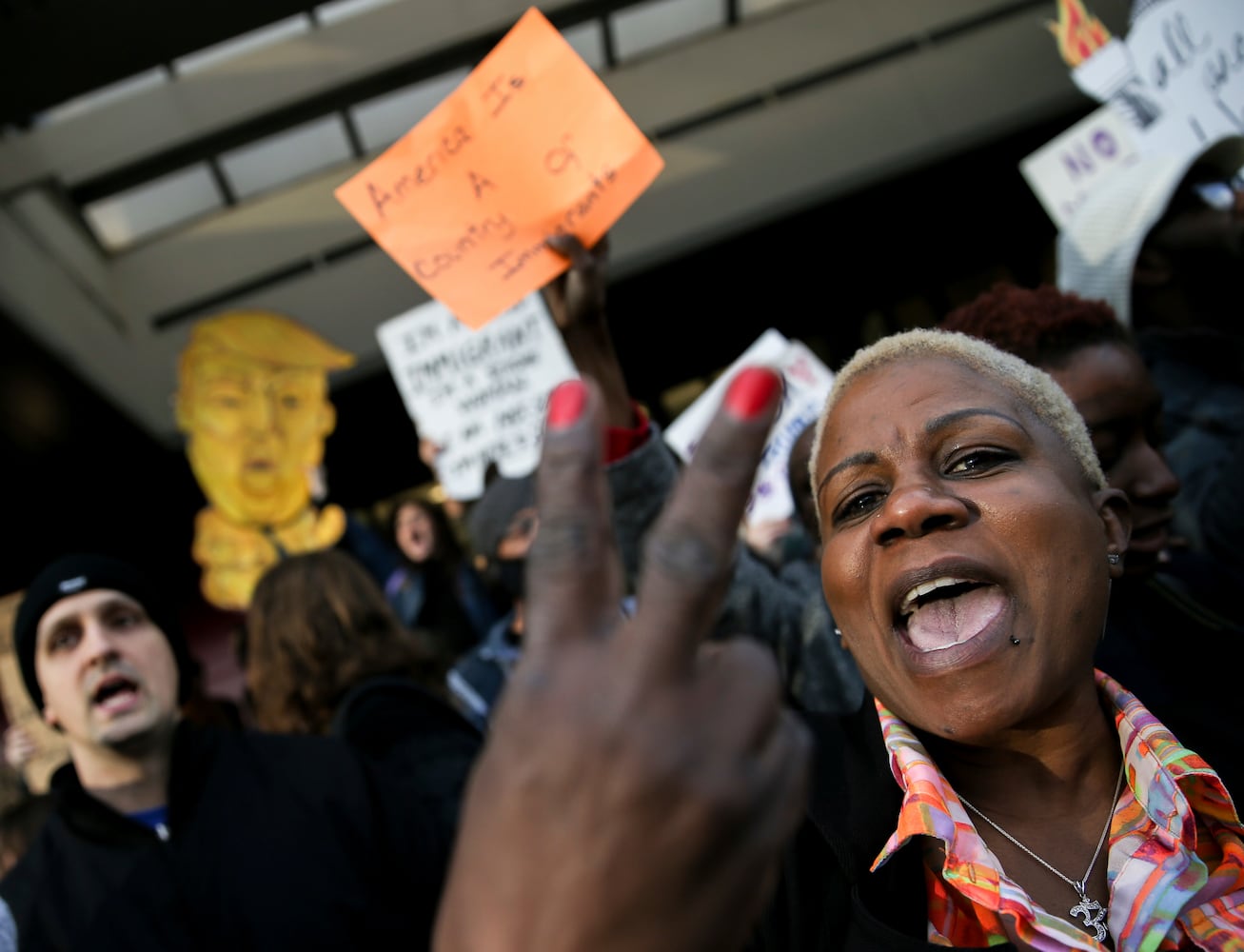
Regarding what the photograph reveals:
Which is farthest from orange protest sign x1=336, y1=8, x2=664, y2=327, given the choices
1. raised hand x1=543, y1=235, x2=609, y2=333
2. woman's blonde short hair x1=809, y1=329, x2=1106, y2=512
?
woman's blonde short hair x1=809, y1=329, x2=1106, y2=512

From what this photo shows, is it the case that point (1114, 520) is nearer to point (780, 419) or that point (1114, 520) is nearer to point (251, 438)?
point (780, 419)

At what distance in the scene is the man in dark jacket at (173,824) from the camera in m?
1.85

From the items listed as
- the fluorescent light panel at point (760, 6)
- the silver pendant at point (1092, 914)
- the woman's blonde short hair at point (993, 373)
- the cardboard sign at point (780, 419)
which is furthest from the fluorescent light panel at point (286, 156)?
the silver pendant at point (1092, 914)

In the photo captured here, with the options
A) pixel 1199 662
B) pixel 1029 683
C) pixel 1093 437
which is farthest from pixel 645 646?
pixel 1093 437

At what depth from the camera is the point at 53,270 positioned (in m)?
6.36

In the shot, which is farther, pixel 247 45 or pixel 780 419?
pixel 247 45

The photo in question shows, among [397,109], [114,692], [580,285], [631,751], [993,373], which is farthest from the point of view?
[397,109]

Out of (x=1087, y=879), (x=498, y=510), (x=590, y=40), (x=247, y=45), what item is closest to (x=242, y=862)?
(x=498, y=510)

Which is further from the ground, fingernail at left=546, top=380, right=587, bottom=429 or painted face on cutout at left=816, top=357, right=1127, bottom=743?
fingernail at left=546, top=380, right=587, bottom=429

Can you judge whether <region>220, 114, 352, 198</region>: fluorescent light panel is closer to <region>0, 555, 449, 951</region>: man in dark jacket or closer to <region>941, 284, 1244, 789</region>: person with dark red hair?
<region>0, 555, 449, 951</region>: man in dark jacket

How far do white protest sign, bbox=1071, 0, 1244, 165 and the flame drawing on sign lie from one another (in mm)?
282

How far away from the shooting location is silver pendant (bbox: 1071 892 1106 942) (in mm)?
1037

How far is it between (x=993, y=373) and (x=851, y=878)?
0.62m

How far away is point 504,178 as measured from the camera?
1.87 meters
